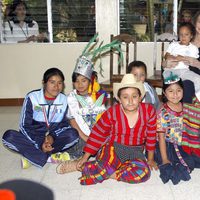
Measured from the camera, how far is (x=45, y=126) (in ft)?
9.53

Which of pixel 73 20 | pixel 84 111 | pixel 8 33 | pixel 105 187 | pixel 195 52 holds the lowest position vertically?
pixel 105 187

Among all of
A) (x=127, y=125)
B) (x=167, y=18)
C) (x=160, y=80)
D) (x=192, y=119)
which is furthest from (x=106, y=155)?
(x=167, y=18)

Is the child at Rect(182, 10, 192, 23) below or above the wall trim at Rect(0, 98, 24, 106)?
above

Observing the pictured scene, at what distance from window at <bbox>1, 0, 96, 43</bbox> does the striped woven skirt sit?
2.56 metres

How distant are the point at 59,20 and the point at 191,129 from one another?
9.32 feet

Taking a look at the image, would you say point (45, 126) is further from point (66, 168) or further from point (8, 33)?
point (8, 33)

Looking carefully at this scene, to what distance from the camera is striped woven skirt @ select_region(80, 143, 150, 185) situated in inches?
95.2

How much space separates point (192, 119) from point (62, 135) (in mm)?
1069

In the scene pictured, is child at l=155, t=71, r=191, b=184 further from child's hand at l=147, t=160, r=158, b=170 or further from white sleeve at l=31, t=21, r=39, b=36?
white sleeve at l=31, t=21, r=39, b=36

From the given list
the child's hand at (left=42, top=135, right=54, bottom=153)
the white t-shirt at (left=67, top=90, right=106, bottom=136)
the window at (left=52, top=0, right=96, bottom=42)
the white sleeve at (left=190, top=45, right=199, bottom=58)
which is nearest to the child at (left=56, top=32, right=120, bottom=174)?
the white t-shirt at (left=67, top=90, right=106, bottom=136)

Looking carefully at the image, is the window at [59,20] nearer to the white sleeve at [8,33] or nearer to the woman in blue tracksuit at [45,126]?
the white sleeve at [8,33]

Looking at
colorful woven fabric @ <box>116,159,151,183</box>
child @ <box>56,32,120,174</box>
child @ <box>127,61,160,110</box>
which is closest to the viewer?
colorful woven fabric @ <box>116,159,151,183</box>

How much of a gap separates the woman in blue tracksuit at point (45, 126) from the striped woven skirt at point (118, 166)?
40 cm

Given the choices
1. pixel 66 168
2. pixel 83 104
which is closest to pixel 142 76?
pixel 83 104
